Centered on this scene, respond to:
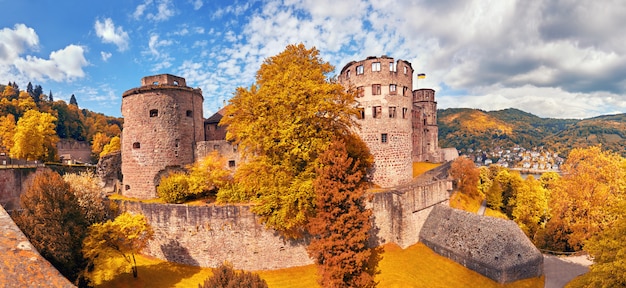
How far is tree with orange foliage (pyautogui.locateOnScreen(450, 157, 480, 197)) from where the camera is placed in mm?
33125

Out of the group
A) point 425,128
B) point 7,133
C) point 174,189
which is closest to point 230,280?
point 174,189

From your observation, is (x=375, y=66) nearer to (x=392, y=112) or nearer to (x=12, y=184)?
(x=392, y=112)

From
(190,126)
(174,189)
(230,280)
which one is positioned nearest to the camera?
(230,280)

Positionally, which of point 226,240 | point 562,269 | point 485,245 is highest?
point 226,240

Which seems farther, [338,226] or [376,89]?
[376,89]

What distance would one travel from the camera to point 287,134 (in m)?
17.2

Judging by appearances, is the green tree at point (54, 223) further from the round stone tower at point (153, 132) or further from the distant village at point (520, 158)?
the distant village at point (520, 158)

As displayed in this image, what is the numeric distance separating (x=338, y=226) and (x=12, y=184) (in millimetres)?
29689

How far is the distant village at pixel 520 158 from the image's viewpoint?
413ft

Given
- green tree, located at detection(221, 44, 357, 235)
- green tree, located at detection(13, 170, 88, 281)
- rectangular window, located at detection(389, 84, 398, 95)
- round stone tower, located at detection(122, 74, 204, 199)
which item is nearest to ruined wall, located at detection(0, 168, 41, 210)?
round stone tower, located at detection(122, 74, 204, 199)

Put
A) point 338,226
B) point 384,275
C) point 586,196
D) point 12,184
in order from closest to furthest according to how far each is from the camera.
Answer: point 338,226 → point 384,275 → point 586,196 → point 12,184

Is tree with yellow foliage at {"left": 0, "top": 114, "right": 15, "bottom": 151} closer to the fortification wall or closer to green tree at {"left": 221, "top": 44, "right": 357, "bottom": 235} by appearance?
the fortification wall

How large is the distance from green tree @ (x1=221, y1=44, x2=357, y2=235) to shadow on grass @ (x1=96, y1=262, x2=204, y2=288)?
18.9ft

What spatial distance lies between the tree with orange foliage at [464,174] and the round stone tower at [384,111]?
11.5m
